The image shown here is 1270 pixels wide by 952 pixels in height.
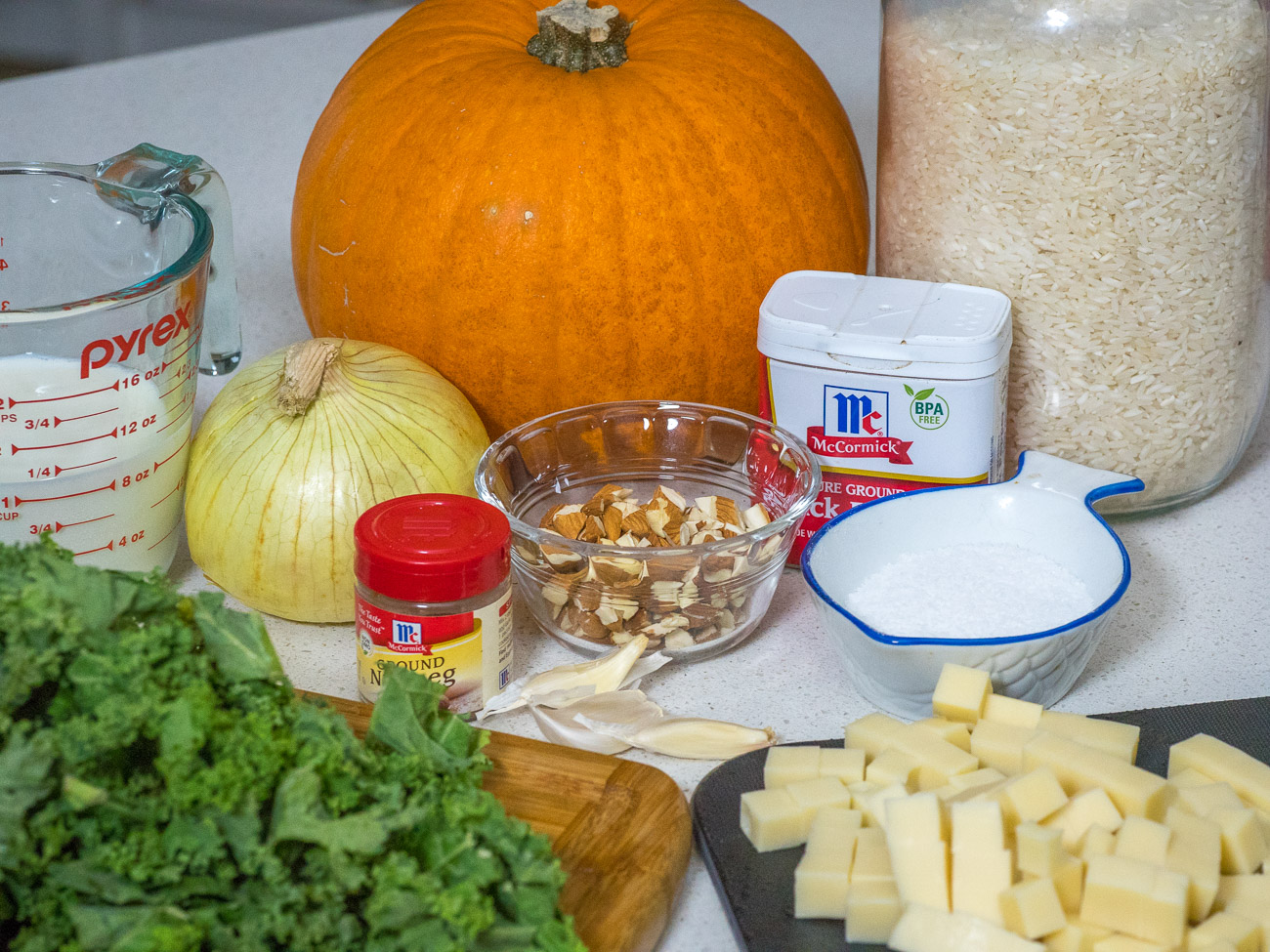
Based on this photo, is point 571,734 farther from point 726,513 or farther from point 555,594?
point 726,513

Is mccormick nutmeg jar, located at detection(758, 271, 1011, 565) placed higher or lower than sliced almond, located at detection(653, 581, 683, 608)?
higher

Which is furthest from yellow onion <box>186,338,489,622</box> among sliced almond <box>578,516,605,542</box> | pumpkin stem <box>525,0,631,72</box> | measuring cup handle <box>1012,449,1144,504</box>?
measuring cup handle <box>1012,449,1144,504</box>

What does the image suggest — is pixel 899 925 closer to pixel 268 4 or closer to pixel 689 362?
pixel 689 362

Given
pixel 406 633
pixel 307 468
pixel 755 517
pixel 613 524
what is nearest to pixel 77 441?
pixel 307 468

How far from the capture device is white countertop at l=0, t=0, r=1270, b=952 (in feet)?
3.11

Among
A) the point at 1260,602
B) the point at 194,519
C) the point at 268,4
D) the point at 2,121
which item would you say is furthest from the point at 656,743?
the point at 268,4

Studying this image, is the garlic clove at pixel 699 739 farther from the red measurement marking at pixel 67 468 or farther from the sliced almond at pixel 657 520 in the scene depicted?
the red measurement marking at pixel 67 468

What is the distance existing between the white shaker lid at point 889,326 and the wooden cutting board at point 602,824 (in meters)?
0.35

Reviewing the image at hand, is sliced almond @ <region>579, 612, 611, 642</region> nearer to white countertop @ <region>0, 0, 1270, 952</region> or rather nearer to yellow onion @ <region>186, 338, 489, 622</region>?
white countertop @ <region>0, 0, 1270, 952</region>

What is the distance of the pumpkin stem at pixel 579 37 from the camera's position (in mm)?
1111

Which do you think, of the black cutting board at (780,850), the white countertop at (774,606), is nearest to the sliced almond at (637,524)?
the white countertop at (774,606)

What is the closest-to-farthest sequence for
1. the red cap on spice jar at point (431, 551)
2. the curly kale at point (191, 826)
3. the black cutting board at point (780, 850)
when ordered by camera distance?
the curly kale at point (191, 826) < the black cutting board at point (780, 850) < the red cap on spice jar at point (431, 551)

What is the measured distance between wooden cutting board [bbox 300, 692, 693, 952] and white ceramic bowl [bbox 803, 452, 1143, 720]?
0.58 ft

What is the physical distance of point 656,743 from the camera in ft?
2.93
